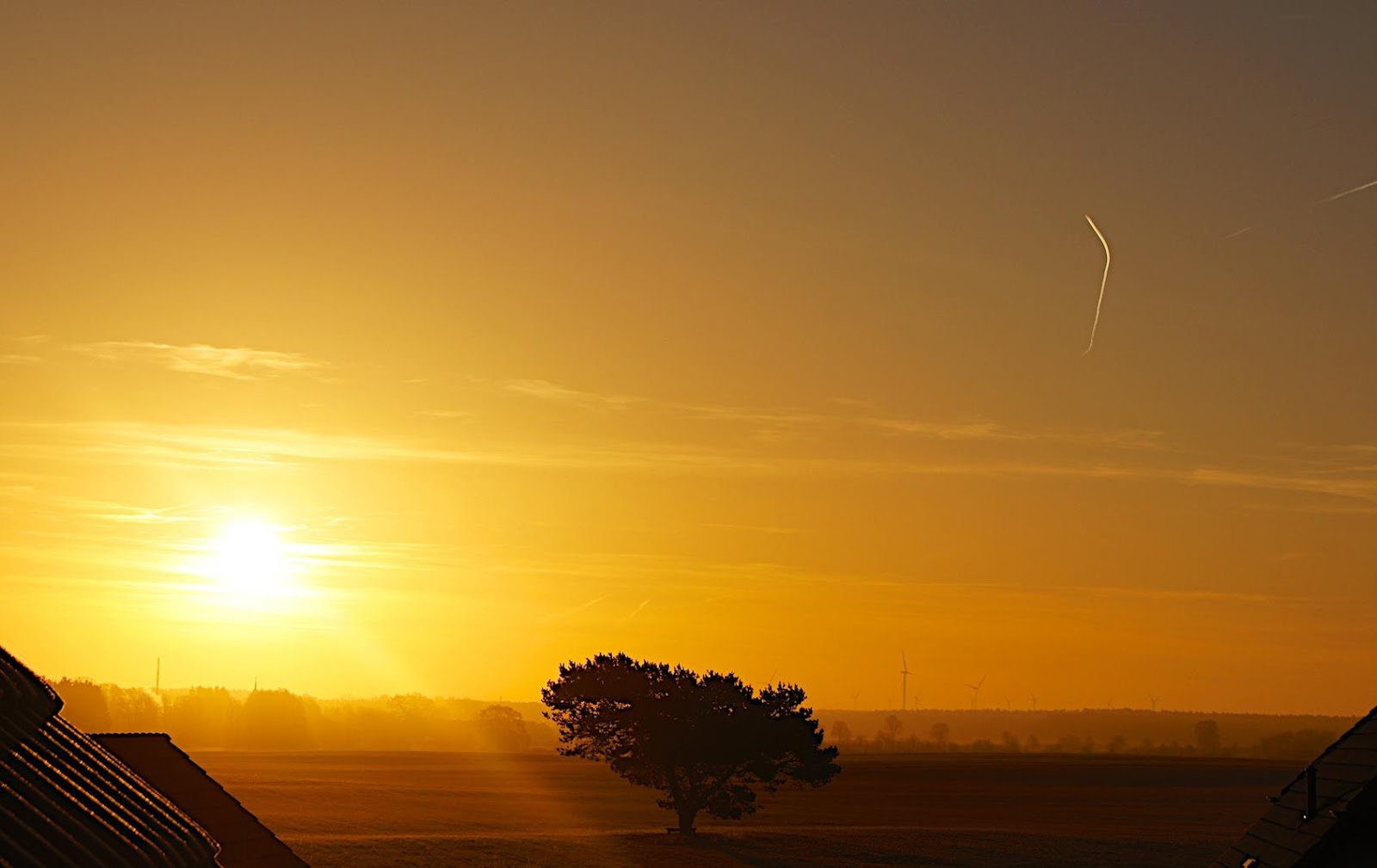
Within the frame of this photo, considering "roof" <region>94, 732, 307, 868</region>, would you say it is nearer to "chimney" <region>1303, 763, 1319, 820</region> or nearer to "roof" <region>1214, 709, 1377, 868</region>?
"roof" <region>1214, 709, 1377, 868</region>

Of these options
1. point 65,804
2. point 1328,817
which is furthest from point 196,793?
point 65,804

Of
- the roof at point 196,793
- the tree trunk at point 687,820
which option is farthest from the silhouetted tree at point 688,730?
the roof at point 196,793

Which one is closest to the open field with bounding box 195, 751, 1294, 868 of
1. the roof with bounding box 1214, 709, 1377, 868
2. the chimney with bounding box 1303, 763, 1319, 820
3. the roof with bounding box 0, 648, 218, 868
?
the roof with bounding box 1214, 709, 1377, 868

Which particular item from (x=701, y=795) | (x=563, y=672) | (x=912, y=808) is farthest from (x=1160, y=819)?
(x=563, y=672)

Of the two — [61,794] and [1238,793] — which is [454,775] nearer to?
[1238,793]

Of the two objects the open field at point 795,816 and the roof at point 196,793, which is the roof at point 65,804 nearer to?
the roof at point 196,793

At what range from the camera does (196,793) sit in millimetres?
23875

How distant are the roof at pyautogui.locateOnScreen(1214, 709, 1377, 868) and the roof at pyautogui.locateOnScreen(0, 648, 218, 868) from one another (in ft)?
31.7

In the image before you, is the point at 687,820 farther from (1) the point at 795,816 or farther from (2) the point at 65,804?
(2) the point at 65,804

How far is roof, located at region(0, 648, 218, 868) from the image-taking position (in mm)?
5633

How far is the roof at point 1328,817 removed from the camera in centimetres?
1308

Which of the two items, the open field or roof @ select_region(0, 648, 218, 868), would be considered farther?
the open field

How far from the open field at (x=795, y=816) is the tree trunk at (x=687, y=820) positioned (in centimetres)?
105

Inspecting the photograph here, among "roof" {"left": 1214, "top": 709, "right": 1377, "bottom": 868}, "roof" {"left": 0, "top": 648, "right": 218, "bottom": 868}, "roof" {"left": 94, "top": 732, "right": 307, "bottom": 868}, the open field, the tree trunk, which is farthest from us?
the tree trunk
